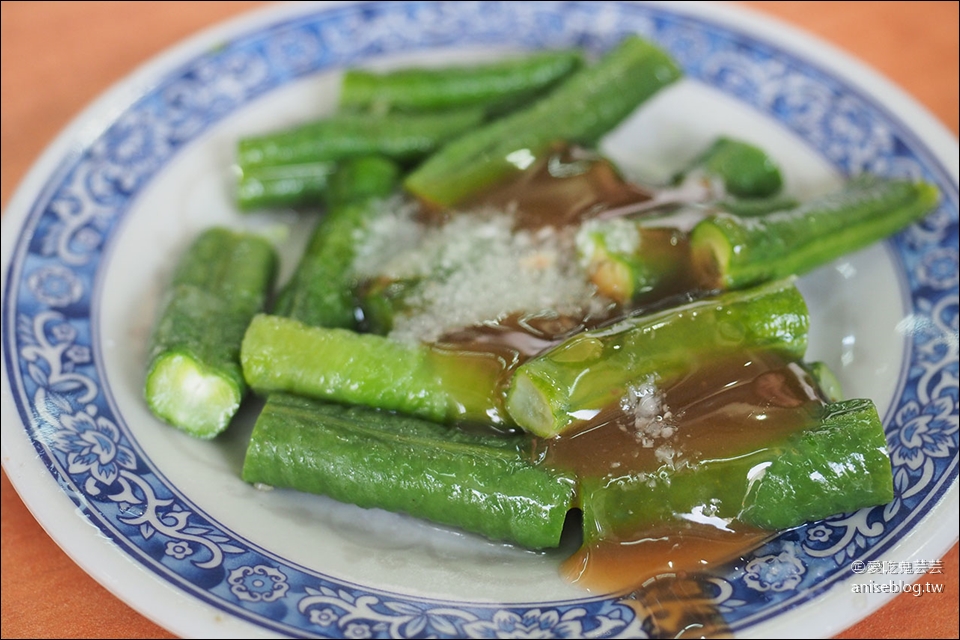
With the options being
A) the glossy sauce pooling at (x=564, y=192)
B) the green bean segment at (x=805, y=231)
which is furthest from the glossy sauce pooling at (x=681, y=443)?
the glossy sauce pooling at (x=564, y=192)

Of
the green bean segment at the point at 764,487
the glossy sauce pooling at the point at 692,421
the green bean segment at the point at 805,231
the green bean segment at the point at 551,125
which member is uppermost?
the green bean segment at the point at 551,125

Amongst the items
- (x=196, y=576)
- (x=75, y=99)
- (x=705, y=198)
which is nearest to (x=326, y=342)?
(x=196, y=576)

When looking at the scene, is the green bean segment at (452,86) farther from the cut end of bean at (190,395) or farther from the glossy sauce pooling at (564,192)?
the cut end of bean at (190,395)

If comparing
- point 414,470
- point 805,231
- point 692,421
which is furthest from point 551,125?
point 414,470

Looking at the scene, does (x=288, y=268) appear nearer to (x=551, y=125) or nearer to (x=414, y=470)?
(x=551, y=125)

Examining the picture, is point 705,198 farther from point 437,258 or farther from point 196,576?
point 196,576

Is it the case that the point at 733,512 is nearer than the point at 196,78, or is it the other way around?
the point at 733,512

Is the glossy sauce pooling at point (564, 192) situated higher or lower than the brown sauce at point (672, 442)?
higher
